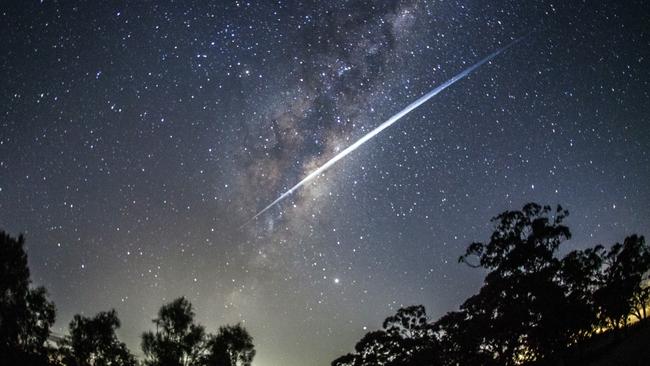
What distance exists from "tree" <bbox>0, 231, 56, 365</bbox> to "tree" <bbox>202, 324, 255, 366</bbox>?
12.1 meters

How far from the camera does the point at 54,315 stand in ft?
78.5

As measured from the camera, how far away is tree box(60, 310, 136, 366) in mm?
27312

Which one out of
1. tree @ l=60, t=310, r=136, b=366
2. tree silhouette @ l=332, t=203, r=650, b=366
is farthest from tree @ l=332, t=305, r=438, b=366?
tree @ l=60, t=310, r=136, b=366

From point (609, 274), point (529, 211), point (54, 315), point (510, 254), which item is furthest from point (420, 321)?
point (54, 315)

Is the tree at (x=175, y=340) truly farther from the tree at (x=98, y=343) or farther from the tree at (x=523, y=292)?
the tree at (x=523, y=292)

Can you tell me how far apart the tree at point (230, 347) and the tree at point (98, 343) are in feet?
21.0

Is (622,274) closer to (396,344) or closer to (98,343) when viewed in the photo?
(396,344)

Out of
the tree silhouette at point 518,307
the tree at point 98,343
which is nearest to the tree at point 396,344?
the tree silhouette at point 518,307

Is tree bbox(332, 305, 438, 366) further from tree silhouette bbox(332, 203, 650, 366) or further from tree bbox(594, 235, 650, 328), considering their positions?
tree bbox(594, 235, 650, 328)

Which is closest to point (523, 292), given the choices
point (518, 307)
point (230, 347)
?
point (518, 307)

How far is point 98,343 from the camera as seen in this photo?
27.7m

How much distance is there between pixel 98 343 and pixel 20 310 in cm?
653

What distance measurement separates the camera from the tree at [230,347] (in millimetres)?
32719

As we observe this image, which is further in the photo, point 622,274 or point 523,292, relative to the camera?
point 622,274
